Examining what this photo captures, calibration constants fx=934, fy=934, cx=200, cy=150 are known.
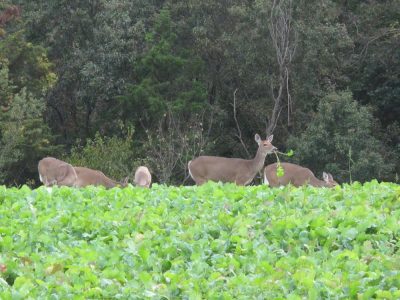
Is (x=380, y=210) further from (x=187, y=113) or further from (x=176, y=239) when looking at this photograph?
(x=187, y=113)

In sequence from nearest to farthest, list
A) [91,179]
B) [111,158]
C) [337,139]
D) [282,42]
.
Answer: [91,179]
[337,139]
[111,158]
[282,42]

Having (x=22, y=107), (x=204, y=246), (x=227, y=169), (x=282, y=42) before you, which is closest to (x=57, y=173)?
(x=227, y=169)

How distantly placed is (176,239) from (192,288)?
3.76 feet

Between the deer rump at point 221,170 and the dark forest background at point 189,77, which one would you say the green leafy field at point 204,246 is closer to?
the deer rump at point 221,170

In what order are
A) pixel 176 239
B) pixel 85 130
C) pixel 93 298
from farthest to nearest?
pixel 85 130, pixel 176 239, pixel 93 298

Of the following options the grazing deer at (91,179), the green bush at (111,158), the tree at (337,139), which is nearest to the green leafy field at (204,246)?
the grazing deer at (91,179)

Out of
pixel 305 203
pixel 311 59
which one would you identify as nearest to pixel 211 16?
pixel 311 59

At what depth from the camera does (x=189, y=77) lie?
31.1 meters

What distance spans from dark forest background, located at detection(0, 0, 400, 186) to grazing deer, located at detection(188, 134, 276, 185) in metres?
9.96

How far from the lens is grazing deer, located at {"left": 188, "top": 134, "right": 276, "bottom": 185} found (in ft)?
55.3

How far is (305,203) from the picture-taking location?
675 centimetres

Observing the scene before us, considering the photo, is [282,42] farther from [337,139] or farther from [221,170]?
[221,170]

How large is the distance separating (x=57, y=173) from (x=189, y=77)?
14.7 meters

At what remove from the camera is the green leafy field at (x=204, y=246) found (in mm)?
4156
